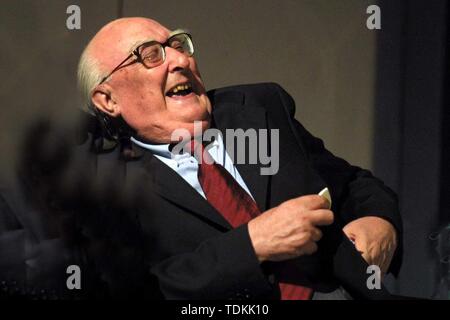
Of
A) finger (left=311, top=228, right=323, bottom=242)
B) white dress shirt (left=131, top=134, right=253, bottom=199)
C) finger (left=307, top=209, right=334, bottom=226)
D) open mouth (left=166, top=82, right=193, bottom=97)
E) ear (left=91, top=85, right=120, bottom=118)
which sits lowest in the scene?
finger (left=311, top=228, right=323, bottom=242)

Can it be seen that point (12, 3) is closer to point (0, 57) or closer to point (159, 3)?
point (0, 57)

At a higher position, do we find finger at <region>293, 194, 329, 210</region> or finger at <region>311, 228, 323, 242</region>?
finger at <region>293, 194, 329, 210</region>

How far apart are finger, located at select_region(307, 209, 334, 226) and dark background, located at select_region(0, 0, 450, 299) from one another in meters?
0.45

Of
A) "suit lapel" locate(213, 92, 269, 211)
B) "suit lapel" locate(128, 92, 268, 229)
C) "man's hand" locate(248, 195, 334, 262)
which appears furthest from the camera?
"suit lapel" locate(213, 92, 269, 211)

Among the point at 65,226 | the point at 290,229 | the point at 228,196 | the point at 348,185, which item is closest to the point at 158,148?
the point at 228,196

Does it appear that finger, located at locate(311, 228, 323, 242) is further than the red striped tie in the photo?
No

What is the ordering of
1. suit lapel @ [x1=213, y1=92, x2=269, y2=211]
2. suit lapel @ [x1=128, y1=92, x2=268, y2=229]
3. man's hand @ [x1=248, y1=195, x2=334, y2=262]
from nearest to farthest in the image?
man's hand @ [x1=248, y1=195, x2=334, y2=262], suit lapel @ [x1=128, y1=92, x2=268, y2=229], suit lapel @ [x1=213, y1=92, x2=269, y2=211]

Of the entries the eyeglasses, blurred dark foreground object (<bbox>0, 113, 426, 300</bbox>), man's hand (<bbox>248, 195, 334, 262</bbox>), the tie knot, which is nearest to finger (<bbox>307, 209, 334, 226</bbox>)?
man's hand (<bbox>248, 195, 334, 262</bbox>)

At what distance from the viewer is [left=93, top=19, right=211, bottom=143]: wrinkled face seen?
2.75m

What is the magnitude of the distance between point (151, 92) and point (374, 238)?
2.78 ft

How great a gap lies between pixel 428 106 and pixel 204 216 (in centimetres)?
93

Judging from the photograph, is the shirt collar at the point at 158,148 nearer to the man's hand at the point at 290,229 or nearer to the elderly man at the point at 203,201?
the elderly man at the point at 203,201

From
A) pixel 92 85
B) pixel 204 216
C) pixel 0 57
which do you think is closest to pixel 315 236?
pixel 204 216

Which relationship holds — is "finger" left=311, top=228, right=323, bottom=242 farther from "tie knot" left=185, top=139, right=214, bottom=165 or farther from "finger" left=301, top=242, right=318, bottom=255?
"tie knot" left=185, top=139, right=214, bottom=165
